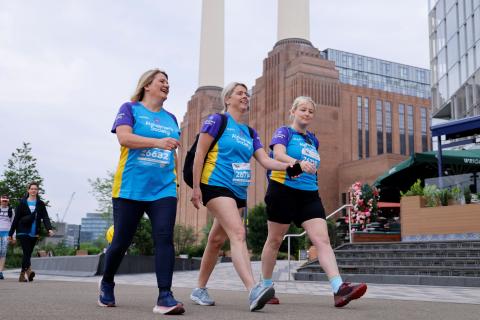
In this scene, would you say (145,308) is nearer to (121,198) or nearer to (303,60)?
(121,198)

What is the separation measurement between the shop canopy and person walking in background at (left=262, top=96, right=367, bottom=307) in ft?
42.7

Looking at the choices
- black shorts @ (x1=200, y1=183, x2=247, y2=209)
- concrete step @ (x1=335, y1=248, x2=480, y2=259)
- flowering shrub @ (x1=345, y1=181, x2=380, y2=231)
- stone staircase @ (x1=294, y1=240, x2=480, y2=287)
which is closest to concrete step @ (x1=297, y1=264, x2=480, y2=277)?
stone staircase @ (x1=294, y1=240, x2=480, y2=287)

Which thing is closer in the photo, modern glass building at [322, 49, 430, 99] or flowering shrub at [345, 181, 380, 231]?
flowering shrub at [345, 181, 380, 231]

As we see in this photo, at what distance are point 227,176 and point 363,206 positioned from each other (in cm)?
1163

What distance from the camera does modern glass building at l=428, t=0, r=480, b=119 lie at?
1162 inches

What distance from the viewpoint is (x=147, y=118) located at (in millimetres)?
4477

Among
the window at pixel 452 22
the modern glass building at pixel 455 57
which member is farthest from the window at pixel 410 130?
the window at pixel 452 22

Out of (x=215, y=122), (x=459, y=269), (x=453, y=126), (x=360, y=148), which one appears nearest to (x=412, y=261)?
(x=459, y=269)

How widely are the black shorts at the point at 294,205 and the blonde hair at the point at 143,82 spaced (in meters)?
1.54

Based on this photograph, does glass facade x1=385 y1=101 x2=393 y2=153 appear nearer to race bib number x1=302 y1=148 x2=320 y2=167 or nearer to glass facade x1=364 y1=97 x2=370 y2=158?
glass facade x1=364 y1=97 x2=370 y2=158

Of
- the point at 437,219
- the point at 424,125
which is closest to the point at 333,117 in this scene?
the point at 424,125

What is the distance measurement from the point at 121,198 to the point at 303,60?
5778 centimetres

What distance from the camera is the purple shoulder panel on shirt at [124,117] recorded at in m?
4.36

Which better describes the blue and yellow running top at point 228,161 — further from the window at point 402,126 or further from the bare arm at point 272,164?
the window at point 402,126
